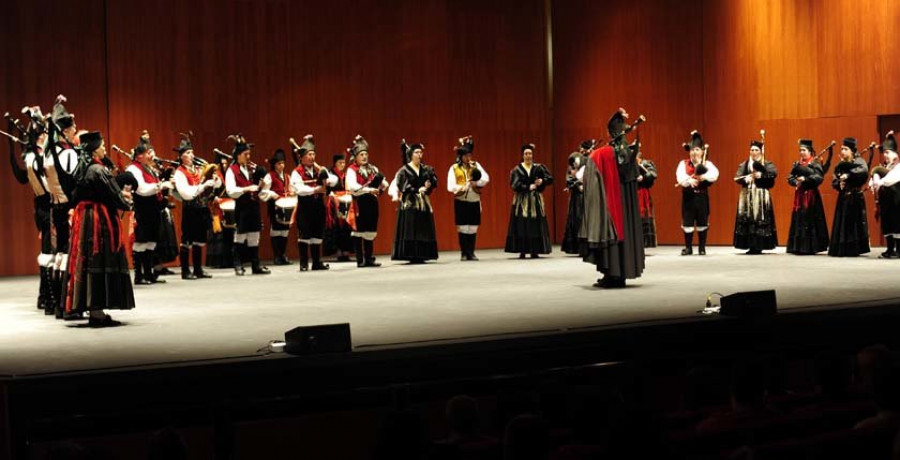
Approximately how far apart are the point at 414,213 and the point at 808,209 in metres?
4.44

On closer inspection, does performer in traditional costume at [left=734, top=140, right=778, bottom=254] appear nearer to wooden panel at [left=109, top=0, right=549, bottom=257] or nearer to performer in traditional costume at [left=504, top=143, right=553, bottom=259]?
performer in traditional costume at [left=504, top=143, right=553, bottom=259]

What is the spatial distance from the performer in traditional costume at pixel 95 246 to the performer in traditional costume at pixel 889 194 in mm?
8014

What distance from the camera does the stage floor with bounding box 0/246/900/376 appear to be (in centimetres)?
603

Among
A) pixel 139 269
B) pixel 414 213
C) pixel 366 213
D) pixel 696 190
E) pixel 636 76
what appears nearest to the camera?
pixel 139 269

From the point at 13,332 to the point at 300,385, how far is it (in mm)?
2790

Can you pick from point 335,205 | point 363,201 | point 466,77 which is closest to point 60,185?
point 363,201

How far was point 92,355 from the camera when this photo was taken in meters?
5.82

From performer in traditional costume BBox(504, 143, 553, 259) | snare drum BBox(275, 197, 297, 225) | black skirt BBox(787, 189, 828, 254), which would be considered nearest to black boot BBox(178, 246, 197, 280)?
snare drum BBox(275, 197, 297, 225)

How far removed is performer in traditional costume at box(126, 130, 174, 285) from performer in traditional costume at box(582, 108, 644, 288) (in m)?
3.99

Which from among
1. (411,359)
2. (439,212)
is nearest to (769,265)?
(439,212)

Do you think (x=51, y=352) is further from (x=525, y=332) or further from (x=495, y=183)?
(x=495, y=183)

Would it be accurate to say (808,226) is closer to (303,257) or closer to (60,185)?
(303,257)

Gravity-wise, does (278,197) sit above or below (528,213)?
above

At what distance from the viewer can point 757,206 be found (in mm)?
12555
